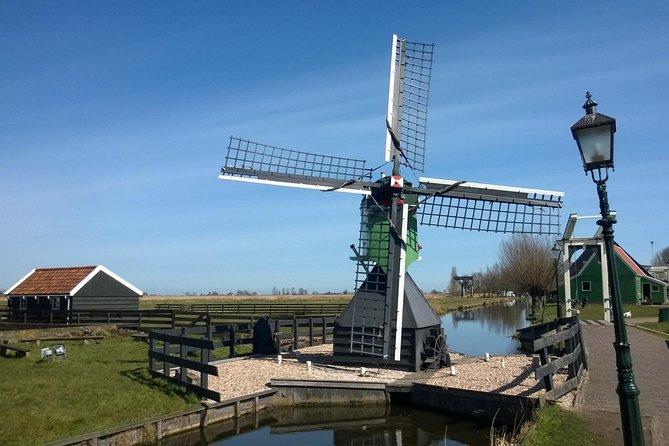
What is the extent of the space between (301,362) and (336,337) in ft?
4.88

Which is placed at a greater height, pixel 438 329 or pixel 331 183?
pixel 331 183

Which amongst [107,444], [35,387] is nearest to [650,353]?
[107,444]

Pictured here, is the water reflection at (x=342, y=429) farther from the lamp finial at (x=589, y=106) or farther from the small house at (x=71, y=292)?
the small house at (x=71, y=292)

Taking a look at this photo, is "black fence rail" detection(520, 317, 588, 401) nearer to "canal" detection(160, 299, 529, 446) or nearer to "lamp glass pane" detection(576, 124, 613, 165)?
"canal" detection(160, 299, 529, 446)

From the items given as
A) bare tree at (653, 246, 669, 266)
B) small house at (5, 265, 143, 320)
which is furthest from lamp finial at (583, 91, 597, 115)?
bare tree at (653, 246, 669, 266)

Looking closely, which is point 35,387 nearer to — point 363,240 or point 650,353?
point 363,240

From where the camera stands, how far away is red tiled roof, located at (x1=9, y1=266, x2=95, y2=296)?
100 ft

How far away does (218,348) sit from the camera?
68.2ft

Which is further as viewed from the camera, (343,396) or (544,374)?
(343,396)

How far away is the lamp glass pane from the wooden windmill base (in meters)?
10.4

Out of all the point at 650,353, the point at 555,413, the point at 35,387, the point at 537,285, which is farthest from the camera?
the point at 537,285

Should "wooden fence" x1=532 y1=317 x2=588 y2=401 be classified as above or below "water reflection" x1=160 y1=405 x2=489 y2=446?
above

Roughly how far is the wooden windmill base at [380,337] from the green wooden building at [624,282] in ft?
103

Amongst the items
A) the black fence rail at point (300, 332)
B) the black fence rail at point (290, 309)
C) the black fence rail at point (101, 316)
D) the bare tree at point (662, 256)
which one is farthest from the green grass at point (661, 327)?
the bare tree at point (662, 256)
